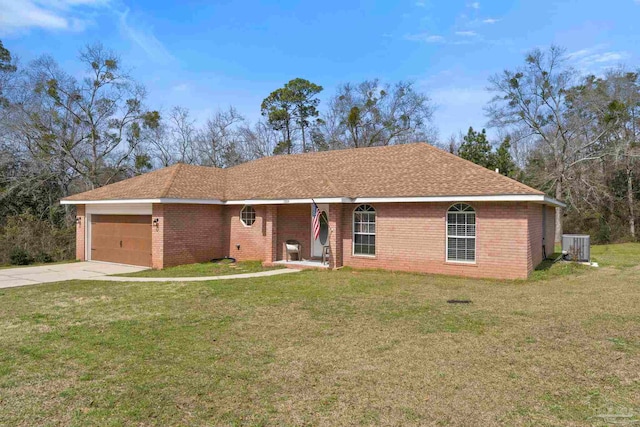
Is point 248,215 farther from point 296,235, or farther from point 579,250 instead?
point 579,250

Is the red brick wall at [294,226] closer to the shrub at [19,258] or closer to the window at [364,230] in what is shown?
the window at [364,230]

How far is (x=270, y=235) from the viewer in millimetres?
16656

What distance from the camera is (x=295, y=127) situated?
3944cm

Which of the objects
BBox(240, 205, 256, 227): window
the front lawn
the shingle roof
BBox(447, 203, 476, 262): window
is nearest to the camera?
the front lawn

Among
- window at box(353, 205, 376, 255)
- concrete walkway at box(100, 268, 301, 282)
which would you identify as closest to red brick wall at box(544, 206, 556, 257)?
window at box(353, 205, 376, 255)

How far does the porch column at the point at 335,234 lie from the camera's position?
15445 mm

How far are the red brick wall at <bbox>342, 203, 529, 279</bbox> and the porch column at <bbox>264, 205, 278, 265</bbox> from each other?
9.46 ft

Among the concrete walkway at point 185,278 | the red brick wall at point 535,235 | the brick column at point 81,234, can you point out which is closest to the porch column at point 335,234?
the concrete walkway at point 185,278

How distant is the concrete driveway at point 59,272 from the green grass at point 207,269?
1395 mm

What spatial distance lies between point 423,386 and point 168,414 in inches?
114

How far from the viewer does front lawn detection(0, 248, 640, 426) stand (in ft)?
14.4

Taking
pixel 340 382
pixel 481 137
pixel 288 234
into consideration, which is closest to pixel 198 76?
pixel 288 234

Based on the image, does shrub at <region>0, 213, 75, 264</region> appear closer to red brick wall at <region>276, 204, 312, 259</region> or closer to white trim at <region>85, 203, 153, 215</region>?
white trim at <region>85, 203, 153, 215</region>

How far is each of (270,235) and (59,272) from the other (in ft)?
26.4
